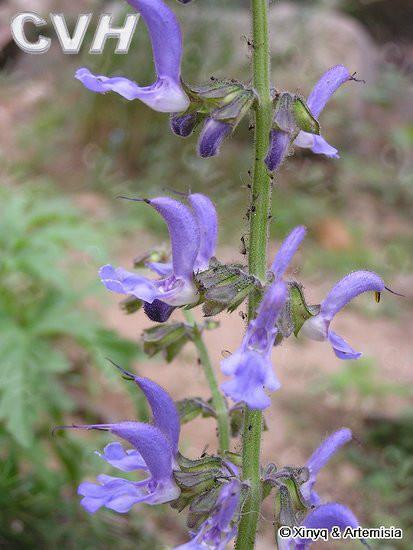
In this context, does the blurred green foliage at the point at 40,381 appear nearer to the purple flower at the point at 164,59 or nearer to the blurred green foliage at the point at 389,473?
the blurred green foliage at the point at 389,473

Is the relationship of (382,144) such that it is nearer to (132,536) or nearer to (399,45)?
(399,45)

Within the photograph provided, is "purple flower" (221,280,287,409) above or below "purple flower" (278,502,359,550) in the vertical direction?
above

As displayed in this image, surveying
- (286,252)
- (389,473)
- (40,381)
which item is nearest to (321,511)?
(286,252)

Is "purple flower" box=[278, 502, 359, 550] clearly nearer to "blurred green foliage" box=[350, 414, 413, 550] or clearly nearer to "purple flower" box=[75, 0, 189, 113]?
"purple flower" box=[75, 0, 189, 113]

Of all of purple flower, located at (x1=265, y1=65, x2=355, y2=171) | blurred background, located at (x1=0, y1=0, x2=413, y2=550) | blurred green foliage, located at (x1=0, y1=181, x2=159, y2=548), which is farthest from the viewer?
blurred background, located at (x1=0, y1=0, x2=413, y2=550)

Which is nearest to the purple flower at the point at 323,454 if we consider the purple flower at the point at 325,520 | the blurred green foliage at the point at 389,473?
the purple flower at the point at 325,520

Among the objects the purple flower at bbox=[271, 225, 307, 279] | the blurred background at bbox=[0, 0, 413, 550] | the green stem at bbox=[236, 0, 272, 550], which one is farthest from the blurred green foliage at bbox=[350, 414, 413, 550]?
the purple flower at bbox=[271, 225, 307, 279]

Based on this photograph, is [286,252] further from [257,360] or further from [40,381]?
[40,381]
